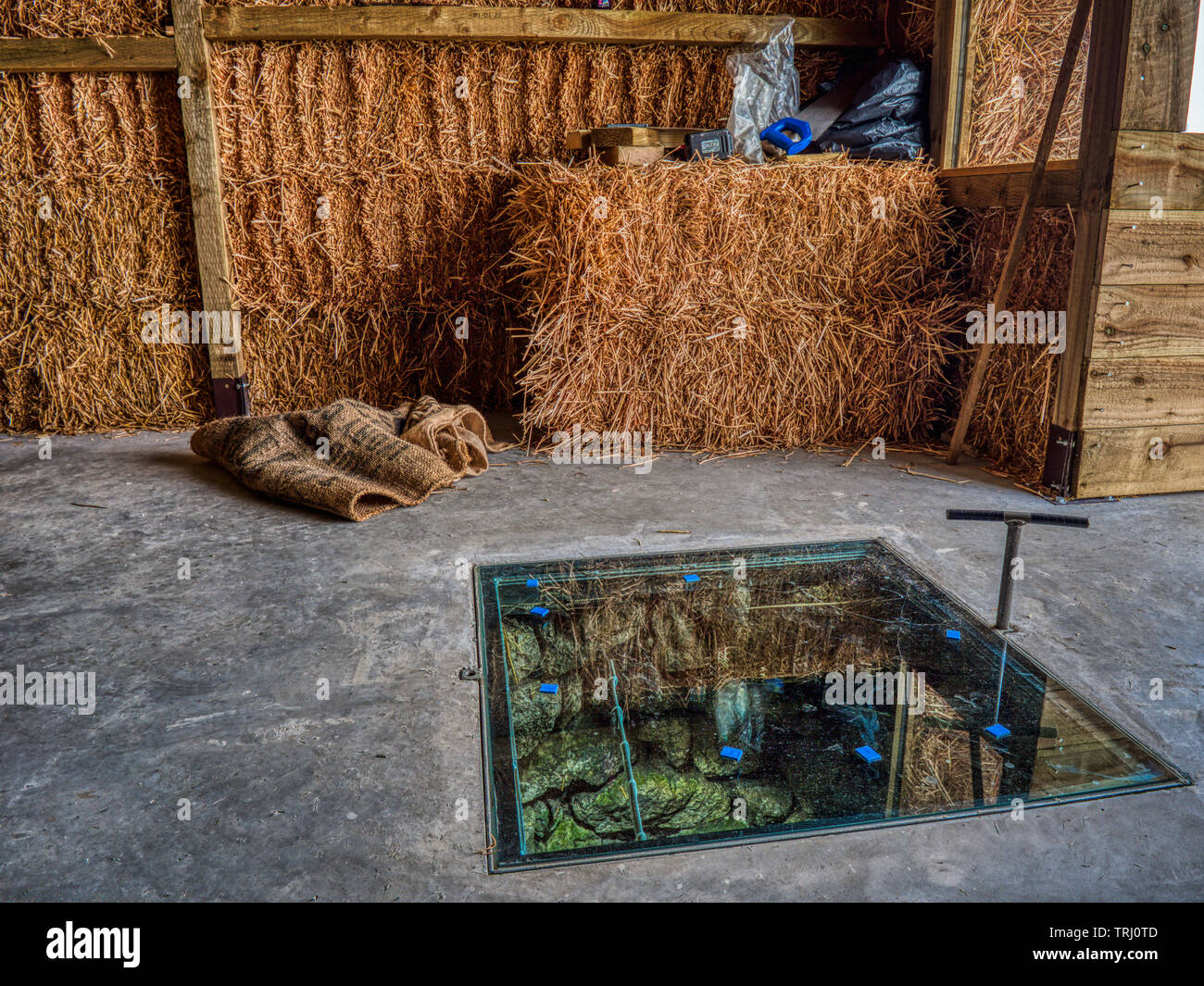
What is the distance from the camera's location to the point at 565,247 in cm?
387

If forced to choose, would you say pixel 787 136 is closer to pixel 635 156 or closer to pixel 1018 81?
pixel 635 156

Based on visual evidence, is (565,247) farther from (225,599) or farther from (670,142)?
(225,599)

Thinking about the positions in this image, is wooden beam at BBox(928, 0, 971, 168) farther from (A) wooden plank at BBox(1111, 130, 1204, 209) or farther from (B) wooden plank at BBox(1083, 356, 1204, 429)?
(B) wooden plank at BBox(1083, 356, 1204, 429)

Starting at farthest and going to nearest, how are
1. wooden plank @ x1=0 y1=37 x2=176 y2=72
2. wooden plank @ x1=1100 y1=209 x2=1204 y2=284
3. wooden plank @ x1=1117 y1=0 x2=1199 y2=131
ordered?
wooden plank @ x1=0 y1=37 x2=176 y2=72 < wooden plank @ x1=1100 y1=209 x2=1204 y2=284 < wooden plank @ x1=1117 y1=0 x2=1199 y2=131

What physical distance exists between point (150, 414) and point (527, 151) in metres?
2.22

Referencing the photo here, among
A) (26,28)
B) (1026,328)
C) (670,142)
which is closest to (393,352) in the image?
(670,142)

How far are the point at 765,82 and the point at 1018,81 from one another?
3.76 feet

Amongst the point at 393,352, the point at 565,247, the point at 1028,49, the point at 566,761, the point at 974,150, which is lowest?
the point at 566,761

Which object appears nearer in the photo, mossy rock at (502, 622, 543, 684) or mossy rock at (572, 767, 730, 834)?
mossy rock at (572, 767, 730, 834)

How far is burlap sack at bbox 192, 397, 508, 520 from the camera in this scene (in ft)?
10.8

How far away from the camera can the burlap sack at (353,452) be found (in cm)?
329

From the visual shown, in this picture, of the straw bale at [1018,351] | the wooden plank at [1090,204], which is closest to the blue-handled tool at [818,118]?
the straw bale at [1018,351]

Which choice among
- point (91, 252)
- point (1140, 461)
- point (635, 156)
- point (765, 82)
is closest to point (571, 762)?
point (1140, 461)

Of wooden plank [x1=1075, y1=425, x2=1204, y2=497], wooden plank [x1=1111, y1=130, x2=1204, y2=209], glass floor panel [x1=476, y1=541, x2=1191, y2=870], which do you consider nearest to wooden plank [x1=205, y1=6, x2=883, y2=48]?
wooden plank [x1=1111, y1=130, x2=1204, y2=209]
